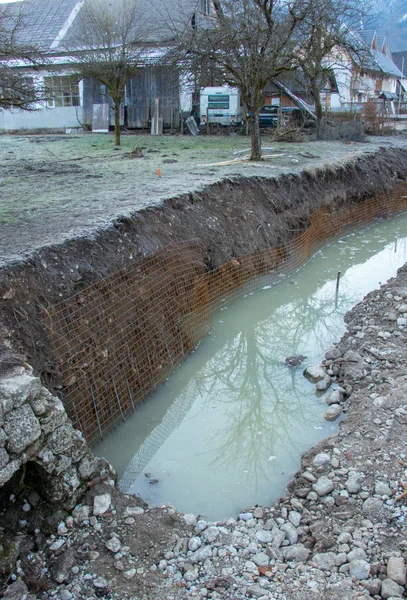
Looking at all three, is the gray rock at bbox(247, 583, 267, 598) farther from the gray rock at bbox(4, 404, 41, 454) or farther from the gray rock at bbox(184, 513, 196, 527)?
the gray rock at bbox(4, 404, 41, 454)

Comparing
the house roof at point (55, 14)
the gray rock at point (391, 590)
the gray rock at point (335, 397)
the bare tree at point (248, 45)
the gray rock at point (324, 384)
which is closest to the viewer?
the gray rock at point (391, 590)

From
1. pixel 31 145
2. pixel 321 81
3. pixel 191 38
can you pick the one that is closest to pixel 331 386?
pixel 191 38

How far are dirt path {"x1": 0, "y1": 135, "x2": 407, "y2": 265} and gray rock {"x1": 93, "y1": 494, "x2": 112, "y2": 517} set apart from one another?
112 inches

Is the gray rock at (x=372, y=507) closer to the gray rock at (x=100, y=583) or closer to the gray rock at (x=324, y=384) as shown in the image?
the gray rock at (x=100, y=583)

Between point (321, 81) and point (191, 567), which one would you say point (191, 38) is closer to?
point (321, 81)

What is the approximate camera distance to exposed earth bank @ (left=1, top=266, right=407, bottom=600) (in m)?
3.49

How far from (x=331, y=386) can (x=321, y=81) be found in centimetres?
1793

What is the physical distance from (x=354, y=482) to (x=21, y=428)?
283cm

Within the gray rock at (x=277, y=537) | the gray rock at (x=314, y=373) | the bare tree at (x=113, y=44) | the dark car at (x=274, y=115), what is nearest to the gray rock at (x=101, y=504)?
the gray rock at (x=277, y=537)

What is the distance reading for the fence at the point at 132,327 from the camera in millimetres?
5395

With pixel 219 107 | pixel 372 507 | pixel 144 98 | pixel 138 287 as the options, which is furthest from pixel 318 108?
pixel 372 507

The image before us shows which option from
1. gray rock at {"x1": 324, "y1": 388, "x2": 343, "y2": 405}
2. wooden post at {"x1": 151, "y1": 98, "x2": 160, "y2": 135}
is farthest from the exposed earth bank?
wooden post at {"x1": 151, "y1": 98, "x2": 160, "y2": 135}

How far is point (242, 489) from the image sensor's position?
4.82m

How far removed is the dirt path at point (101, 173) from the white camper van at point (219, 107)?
7.71ft
